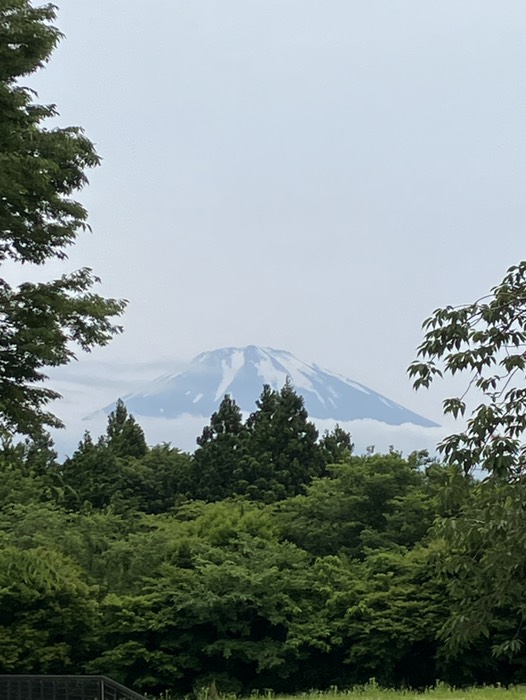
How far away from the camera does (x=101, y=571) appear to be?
1595cm

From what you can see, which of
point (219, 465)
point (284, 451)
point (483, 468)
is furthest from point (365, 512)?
point (483, 468)

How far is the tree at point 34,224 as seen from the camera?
8289mm

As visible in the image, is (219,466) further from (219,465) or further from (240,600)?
(240,600)

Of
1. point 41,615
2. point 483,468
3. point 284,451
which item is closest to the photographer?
point 483,468

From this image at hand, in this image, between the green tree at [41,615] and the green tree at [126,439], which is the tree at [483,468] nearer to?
the green tree at [41,615]

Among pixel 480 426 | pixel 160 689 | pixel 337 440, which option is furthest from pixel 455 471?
pixel 337 440

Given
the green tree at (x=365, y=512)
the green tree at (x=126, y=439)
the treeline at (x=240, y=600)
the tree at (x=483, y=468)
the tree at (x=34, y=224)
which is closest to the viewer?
the tree at (x=483, y=468)

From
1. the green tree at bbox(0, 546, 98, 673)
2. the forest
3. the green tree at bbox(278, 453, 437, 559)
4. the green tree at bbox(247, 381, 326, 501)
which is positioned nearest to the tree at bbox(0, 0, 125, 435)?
the forest

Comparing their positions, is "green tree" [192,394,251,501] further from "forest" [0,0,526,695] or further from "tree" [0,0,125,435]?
"tree" [0,0,125,435]

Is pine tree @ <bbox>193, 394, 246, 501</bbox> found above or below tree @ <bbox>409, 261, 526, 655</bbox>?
above

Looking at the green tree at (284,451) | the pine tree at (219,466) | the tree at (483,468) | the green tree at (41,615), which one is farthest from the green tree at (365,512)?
the tree at (483,468)

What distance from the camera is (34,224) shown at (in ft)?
32.0

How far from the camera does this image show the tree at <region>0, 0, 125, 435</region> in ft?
27.2

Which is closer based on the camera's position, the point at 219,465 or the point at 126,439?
the point at 219,465
